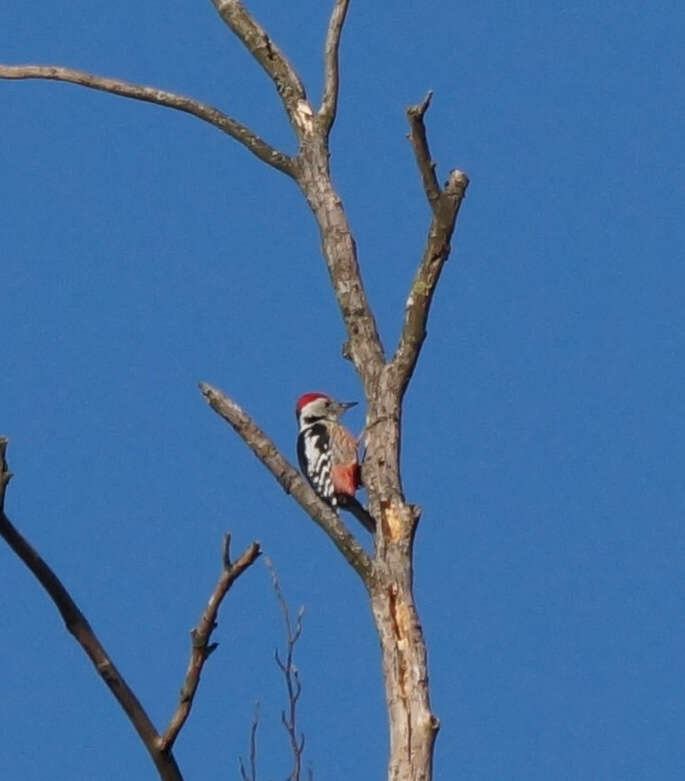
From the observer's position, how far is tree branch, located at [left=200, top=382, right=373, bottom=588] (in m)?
5.60

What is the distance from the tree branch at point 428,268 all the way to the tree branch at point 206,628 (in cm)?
140

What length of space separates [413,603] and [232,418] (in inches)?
33.0

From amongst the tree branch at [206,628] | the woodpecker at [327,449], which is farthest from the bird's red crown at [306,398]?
the tree branch at [206,628]

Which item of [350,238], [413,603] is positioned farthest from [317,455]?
[413,603]

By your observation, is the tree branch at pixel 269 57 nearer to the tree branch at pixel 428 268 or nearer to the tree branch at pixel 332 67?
the tree branch at pixel 332 67

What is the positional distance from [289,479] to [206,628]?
4.27 feet

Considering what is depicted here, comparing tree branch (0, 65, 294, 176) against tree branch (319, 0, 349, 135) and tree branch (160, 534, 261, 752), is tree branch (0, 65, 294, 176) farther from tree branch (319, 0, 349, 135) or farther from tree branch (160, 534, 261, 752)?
tree branch (160, 534, 261, 752)

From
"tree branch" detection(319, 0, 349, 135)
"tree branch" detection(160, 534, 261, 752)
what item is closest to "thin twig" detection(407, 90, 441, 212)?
"tree branch" detection(319, 0, 349, 135)

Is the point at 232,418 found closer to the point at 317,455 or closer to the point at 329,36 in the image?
the point at 329,36

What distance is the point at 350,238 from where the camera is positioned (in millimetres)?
6203

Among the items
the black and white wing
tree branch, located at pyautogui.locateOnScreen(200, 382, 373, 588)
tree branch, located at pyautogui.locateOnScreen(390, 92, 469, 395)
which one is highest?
the black and white wing

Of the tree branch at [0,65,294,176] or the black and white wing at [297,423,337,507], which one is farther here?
the black and white wing at [297,423,337,507]

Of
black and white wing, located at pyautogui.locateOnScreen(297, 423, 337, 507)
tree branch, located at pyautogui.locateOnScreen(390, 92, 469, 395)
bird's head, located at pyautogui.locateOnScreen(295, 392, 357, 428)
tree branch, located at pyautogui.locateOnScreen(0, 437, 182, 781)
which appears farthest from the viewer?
bird's head, located at pyautogui.locateOnScreen(295, 392, 357, 428)

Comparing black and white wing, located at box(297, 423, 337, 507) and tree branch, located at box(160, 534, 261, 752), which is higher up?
black and white wing, located at box(297, 423, 337, 507)
